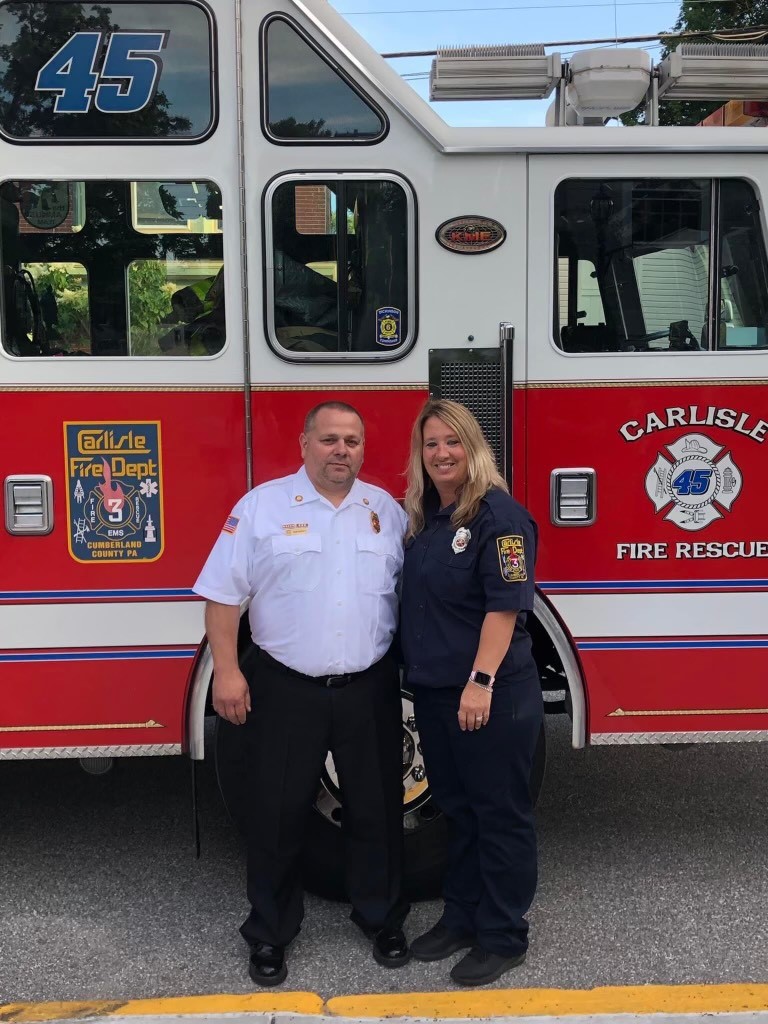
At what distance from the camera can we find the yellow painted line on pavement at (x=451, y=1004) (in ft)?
10.0

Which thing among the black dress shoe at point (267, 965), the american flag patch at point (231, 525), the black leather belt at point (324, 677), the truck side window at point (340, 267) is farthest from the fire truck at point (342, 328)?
the black dress shoe at point (267, 965)

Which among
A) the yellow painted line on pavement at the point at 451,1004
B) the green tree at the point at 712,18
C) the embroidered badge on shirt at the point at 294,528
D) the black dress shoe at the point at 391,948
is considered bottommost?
the yellow painted line on pavement at the point at 451,1004

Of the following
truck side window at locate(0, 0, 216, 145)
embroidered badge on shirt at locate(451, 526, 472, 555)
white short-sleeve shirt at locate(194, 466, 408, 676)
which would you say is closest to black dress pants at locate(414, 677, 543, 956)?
white short-sleeve shirt at locate(194, 466, 408, 676)

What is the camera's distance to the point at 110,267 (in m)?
3.40

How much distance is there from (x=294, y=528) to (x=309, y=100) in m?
1.48

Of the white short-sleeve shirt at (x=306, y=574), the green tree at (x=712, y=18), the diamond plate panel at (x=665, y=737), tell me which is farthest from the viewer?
the green tree at (x=712, y=18)

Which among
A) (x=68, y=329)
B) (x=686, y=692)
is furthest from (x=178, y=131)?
(x=686, y=692)

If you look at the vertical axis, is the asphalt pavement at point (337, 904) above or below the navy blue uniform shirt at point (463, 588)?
below

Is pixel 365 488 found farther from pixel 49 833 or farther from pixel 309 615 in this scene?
pixel 49 833

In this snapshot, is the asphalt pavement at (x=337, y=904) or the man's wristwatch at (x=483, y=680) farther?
the asphalt pavement at (x=337, y=904)

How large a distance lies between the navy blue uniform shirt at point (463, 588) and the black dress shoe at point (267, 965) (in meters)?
1.02

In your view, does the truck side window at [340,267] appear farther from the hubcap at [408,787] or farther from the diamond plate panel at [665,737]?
the diamond plate panel at [665,737]

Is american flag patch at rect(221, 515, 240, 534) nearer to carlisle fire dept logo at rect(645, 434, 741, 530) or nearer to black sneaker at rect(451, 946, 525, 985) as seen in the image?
carlisle fire dept logo at rect(645, 434, 741, 530)

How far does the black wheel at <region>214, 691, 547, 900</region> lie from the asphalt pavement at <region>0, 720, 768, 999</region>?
132mm
